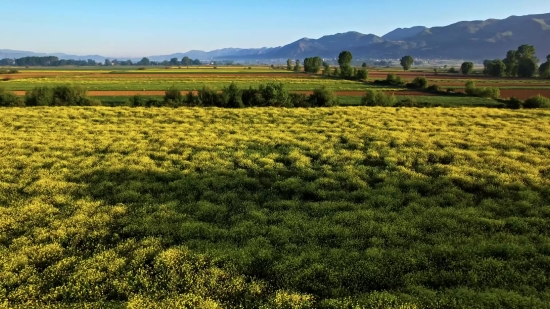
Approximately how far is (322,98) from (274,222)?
41.4 meters

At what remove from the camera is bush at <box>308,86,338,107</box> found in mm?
52594

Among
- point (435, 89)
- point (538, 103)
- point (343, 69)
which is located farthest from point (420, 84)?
point (343, 69)

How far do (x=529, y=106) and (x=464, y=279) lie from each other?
185 ft

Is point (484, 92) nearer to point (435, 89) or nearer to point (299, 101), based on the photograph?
point (435, 89)

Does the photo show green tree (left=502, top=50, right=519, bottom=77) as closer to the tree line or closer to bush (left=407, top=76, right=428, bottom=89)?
the tree line

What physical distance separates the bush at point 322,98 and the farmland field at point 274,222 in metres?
26.1

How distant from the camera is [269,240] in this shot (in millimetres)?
12055

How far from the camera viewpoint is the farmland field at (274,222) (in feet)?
30.9

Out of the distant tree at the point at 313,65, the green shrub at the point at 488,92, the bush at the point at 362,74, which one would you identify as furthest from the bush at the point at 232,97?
the distant tree at the point at 313,65

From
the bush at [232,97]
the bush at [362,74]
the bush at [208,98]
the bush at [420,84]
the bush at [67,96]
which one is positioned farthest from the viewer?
the bush at [362,74]

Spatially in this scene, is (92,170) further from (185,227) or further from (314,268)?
(314,268)

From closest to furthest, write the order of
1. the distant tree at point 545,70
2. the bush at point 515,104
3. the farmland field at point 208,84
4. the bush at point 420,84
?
the bush at point 515,104 → the farmland field at point 208,84 → the bush at point 420,84 → the distant tree at point 545,70

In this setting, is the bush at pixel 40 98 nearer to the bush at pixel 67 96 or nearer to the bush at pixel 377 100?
the bush at pixel 67 96

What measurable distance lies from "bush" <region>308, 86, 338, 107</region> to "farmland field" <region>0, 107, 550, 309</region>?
26.1m
